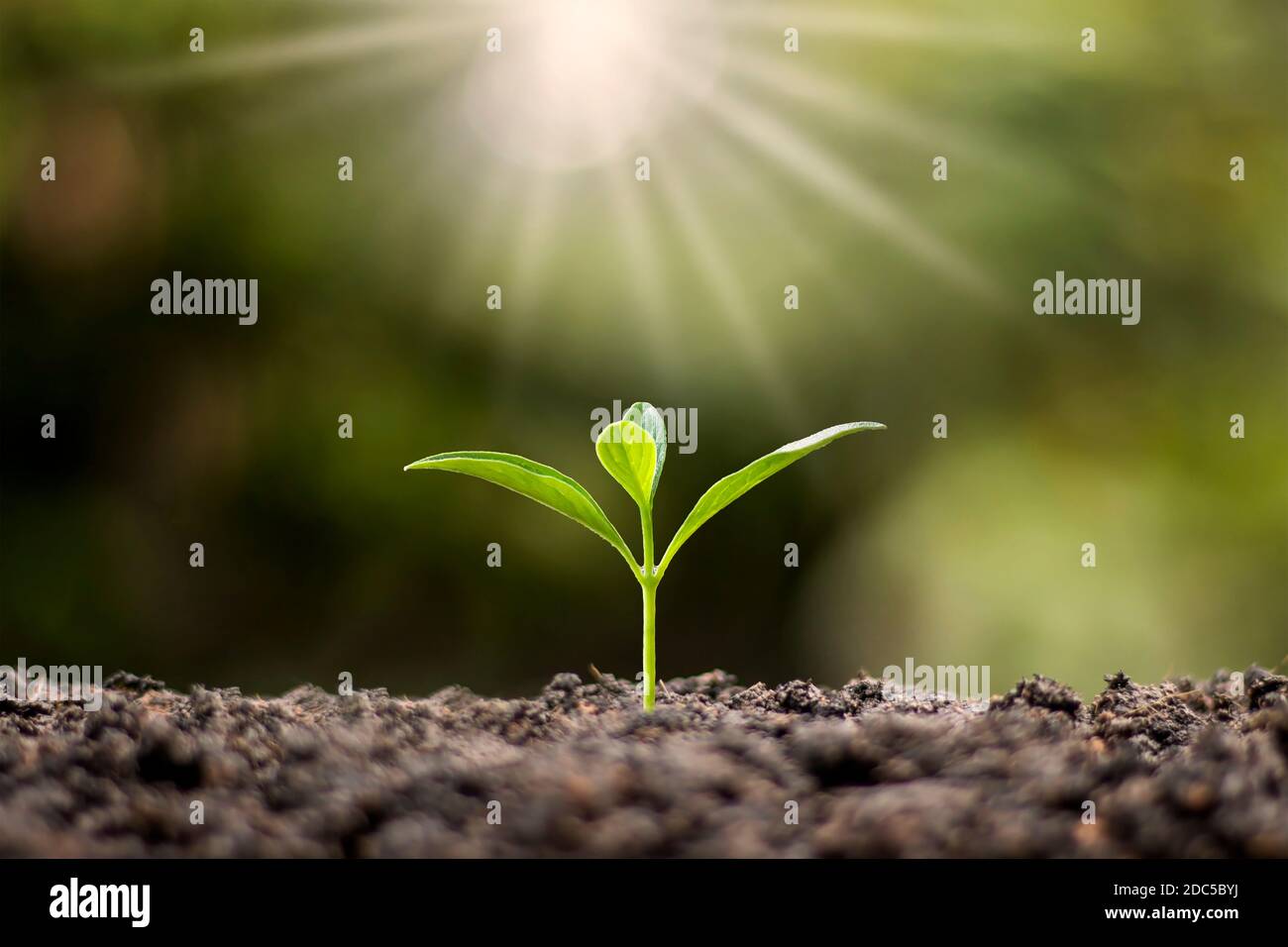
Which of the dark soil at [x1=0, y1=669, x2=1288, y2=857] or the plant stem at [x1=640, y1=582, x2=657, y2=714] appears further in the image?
the plant stem at [x1=640, y1=582, x2=657, y2=714]

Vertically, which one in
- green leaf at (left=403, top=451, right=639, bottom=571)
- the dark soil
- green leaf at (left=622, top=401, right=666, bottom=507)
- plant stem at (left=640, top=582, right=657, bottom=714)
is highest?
green leaf at (left=622, top=401, right=666, bottom=507)

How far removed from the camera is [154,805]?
0.83 m

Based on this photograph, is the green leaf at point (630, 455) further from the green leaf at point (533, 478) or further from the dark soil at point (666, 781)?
the dark soil at point (666, 781)

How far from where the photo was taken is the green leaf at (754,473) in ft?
3.28

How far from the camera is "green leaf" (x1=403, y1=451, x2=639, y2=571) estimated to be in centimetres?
103

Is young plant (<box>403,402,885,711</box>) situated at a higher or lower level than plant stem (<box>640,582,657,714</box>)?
higher

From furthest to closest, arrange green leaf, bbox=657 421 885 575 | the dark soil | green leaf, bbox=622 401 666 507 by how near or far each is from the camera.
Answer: green leaf, bbox=622 401 666 507 < green leaf, bbox=657 421 885 575 < the dark soil

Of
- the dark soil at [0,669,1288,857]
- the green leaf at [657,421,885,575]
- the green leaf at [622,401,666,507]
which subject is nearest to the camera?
the dark soil at [0,669,1288,857]

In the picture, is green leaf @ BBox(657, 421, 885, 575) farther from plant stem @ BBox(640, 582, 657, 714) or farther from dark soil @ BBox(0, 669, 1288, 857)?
dark soil @ BBox(0, 669, 1288, 857)

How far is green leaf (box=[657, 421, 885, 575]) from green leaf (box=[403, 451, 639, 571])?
8 cm

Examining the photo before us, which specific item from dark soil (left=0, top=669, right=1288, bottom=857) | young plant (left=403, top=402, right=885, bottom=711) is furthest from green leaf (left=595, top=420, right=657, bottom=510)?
dark soil (left=0, top=669, right=1288, bottom=857)
